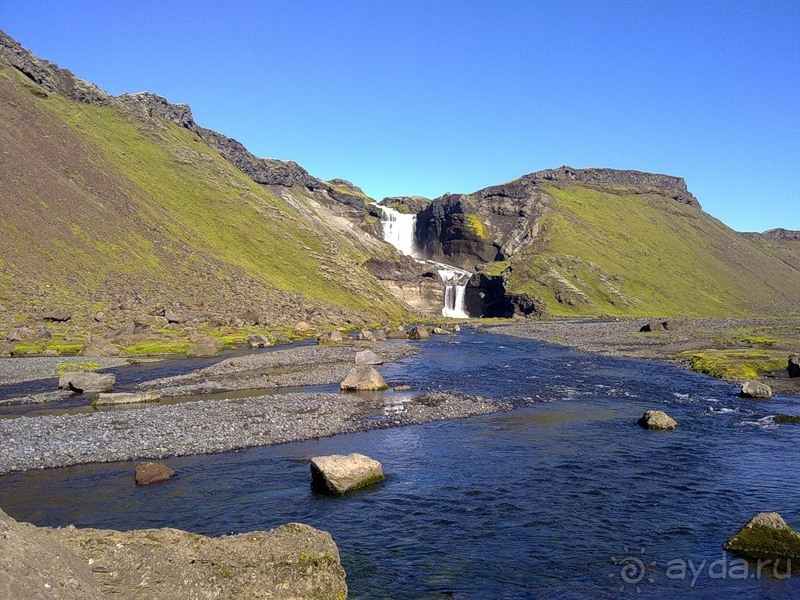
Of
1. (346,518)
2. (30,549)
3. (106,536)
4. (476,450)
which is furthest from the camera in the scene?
(476,450)

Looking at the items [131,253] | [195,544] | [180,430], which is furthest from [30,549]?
[131,253]

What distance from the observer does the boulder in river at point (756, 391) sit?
40.9 meters

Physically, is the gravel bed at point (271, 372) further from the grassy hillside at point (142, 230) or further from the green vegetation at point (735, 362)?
the green vegetation at point (735, 362)

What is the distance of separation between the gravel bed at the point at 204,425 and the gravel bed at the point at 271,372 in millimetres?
6270

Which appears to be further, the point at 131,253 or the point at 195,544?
the point at 131,253

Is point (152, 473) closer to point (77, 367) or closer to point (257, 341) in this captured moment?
point (77, 367)

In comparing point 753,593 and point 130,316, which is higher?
point 130,316

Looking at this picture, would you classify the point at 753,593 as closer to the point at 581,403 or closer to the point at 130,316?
the point at 581,403

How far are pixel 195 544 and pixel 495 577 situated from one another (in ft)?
27.6

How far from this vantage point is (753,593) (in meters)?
14.0

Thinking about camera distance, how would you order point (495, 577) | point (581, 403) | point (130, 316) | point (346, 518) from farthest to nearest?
1. point (130, 316)
2. point (581, 403)
3. point (346, 518)
4. point (495, 577)

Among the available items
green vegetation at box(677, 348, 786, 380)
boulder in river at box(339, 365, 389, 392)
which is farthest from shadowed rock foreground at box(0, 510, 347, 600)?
green vegetation at box(677, 348, 786, 380)

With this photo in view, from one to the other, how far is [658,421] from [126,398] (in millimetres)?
34939

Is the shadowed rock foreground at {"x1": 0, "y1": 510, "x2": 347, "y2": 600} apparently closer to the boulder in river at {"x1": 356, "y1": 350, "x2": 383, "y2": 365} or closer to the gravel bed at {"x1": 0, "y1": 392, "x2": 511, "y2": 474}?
the gravel bed at {"x1": 0, "y1": 392, "x2": 511, "y2": 474}
